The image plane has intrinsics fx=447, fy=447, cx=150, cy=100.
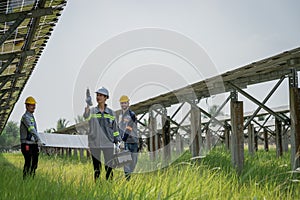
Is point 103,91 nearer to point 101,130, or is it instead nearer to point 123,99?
point 101,130

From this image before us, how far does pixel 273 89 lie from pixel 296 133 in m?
1.11

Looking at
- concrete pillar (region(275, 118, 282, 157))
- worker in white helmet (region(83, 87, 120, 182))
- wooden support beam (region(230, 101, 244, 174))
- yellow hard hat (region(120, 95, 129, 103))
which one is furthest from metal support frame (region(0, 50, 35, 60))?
concrete pillar (region(275, 118, 282, 157))

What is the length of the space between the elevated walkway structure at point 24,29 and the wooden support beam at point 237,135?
3341 mm

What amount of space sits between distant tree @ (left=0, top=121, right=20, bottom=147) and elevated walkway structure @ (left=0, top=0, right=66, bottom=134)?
6646cm

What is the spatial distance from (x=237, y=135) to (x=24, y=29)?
4402mm

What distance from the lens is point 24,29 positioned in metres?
8.45

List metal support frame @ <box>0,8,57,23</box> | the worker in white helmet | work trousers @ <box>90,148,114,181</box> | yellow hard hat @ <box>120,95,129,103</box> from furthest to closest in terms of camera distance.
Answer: yellow hard hat @ <box>120,95,129,103</box> < metal support frame @ <box>0,8,57,23</box> < the worker in white helmet < work trousers @ <box>90,148,114,181</box>

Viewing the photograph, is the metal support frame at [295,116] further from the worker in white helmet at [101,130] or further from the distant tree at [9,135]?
the distant tree at [9,135]

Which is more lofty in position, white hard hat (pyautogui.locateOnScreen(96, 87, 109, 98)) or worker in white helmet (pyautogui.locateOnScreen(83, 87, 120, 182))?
white hard hat (pyautogui.locateOnScreen(96, 87, 109, 98))

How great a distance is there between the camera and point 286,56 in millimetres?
5840

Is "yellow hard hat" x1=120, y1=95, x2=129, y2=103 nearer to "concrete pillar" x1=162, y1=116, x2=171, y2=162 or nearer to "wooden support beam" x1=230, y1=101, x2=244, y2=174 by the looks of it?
"wooden support beam" x1=230, y1=101, x2=244, y2=174

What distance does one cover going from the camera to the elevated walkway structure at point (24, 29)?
7012 millimetres

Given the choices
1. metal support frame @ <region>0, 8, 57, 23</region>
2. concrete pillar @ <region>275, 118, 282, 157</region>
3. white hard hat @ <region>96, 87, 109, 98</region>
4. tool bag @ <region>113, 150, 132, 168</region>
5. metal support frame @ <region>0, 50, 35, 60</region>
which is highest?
metal support frame @ <region>0, 8, 57, 23</region>

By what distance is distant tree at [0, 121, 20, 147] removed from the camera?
248ft
